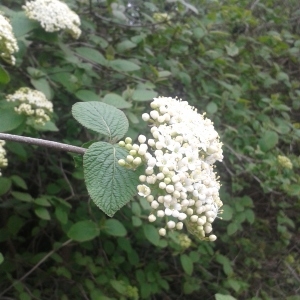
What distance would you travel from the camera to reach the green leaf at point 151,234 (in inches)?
77.7

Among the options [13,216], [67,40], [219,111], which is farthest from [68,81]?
[219,111]

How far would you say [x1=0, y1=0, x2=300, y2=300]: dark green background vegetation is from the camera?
2.03 meters

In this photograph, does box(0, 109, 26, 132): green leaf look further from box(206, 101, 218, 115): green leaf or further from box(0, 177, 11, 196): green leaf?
box(206, 101, 218, 115): green leaf

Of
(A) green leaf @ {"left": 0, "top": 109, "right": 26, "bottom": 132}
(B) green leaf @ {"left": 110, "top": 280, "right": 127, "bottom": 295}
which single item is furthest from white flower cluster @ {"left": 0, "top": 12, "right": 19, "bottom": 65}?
(B) green leaf @ {"left": 110, "top": 280, "right": 127, "bottom": 295}

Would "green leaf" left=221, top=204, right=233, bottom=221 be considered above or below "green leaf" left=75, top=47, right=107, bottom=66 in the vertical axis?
below

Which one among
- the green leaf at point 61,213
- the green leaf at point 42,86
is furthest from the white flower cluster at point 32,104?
the green leaf at point 61,213

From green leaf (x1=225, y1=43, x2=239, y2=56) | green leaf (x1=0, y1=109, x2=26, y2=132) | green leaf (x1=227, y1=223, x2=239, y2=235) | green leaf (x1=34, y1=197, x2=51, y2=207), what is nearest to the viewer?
green leaf (x1=0, y1=109, x2=26, y2=132)

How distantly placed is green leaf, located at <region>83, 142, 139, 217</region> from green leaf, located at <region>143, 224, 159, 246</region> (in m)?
1.06

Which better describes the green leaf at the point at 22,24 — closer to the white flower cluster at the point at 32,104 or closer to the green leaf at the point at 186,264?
the white flower cluster at the point at 32,104

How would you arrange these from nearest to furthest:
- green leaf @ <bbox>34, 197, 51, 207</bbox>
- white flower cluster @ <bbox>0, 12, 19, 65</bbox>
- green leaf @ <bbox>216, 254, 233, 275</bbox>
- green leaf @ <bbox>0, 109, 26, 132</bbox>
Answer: white flower cluster @ <bbox>0, 12, 19, 65</bbox> < green leaf @ <bbox>0, 109, 26, 132</bbox> < green leaf @ <bbox>34, 197, 51, 207</bbox> < green leaf @ <bbox>216, 254, 233, 275</bbox>

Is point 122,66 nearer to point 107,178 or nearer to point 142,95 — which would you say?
point 142,95

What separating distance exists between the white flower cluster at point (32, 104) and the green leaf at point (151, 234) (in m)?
0.65

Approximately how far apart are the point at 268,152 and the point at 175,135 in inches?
58.7

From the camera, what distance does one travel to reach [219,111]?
105 inches
